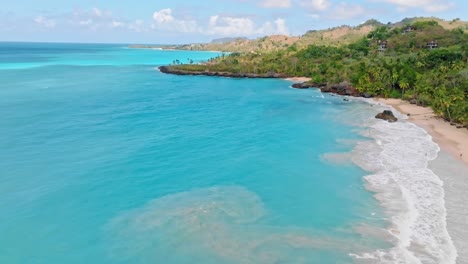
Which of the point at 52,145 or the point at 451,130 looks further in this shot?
the point at 451,130

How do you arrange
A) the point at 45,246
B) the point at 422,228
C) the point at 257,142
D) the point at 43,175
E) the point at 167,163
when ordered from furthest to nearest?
the point at 257,142 < the point at 167,163 < the point at 43,175 < the point at 422,228 < the point at 45,246

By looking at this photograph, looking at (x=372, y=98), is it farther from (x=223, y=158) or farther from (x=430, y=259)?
(x=430, y=259)

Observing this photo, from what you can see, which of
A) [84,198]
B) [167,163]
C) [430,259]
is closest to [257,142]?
[167,163]

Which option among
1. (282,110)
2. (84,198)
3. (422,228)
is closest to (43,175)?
(84,198)

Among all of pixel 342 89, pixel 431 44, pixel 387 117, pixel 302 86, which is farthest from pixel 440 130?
pixel 431 44

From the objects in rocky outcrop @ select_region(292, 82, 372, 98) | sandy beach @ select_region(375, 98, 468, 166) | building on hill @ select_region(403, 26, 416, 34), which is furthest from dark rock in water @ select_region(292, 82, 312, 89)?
building on hill @ select_region(403, 26, 416, 34)

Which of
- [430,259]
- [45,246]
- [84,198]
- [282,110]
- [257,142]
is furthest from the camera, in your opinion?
[282,110]

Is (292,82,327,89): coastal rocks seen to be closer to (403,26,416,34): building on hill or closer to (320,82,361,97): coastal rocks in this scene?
(320,82,361,97): coastal rocks
